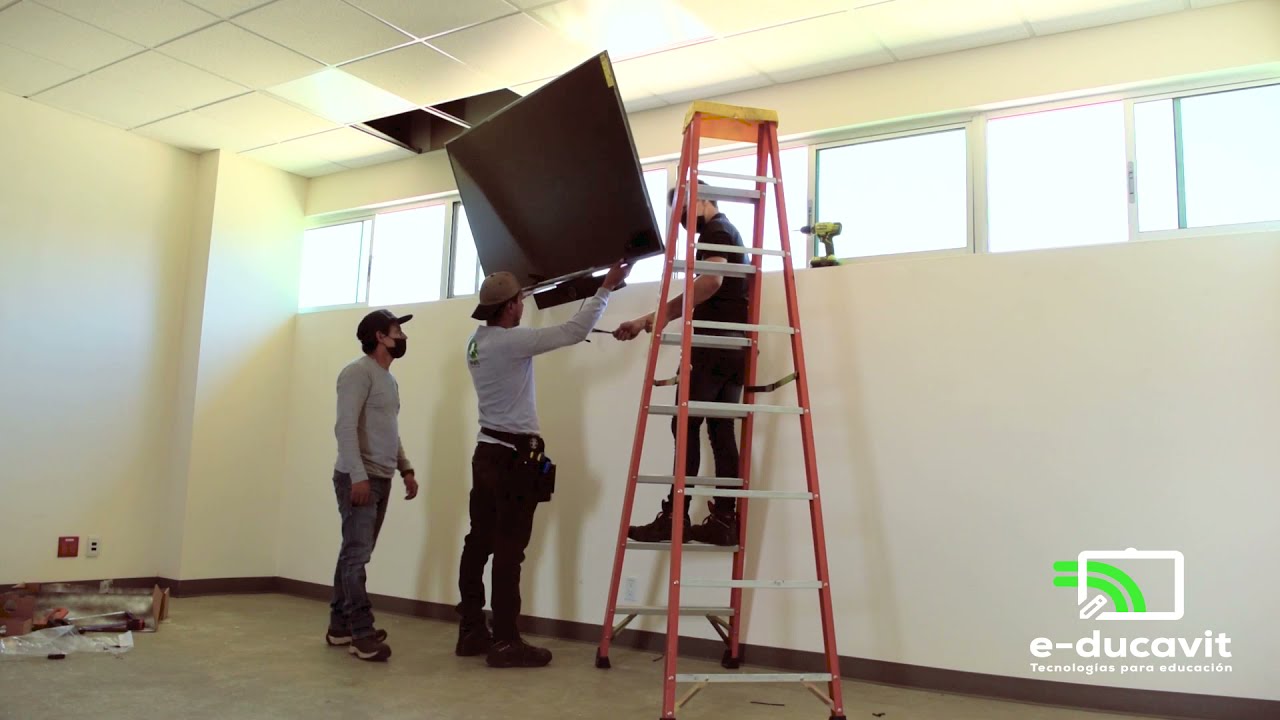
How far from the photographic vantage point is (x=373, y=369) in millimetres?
3779

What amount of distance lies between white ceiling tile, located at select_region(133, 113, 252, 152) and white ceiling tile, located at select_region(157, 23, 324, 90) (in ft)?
2.25

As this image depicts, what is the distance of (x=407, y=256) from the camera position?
5402mm

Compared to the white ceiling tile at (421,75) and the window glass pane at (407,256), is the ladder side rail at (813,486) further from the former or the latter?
the window glass pane at (407,256)

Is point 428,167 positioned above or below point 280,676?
above

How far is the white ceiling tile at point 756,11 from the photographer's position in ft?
11.3

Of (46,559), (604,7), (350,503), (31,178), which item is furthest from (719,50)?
(46,559)

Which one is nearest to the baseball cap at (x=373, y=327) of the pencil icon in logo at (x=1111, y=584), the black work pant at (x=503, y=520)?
the black work pant at (x=503, y=520)

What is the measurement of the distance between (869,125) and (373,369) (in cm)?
236

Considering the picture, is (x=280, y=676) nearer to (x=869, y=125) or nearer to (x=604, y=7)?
(x=604, y=7)

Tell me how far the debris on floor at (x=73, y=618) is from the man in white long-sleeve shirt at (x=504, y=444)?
148 centimetres

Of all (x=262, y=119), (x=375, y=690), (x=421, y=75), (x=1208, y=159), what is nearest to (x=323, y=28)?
(x=421, y=75)

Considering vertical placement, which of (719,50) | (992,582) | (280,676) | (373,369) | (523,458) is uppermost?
(719,50)

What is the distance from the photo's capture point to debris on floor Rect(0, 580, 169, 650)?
356cm

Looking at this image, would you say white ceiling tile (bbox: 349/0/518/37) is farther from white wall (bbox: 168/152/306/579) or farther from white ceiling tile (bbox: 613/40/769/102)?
white wall (bbox: 168/152/306/579)
